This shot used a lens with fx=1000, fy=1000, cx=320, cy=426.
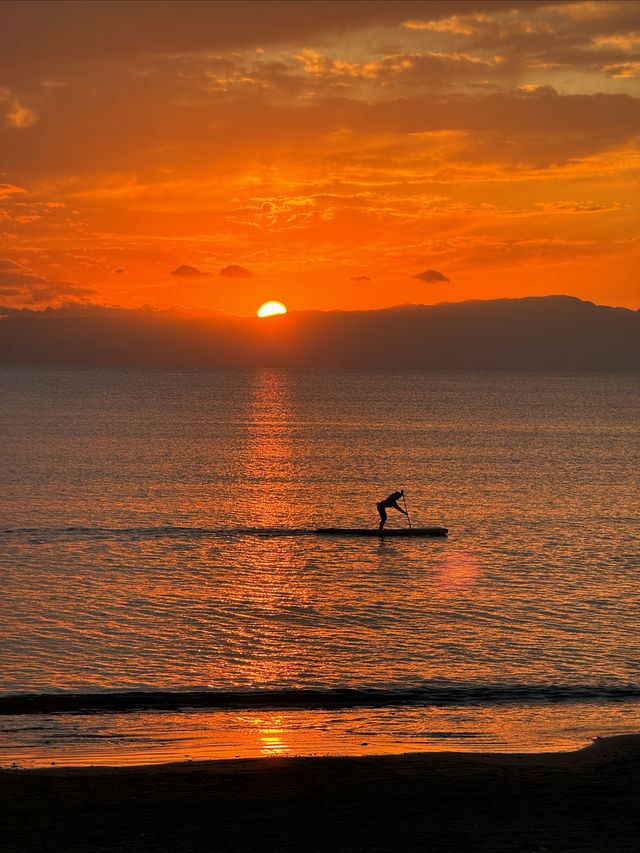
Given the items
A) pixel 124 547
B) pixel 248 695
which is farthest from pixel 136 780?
pixel 124 547

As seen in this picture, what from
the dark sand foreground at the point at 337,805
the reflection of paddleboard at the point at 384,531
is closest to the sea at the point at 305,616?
the reflection of paddleboard at the point at 384,531

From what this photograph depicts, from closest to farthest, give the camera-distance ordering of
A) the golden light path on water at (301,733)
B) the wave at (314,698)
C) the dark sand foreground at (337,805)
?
the dark sand foreground at (337,805) → the golden light path on water at (301,733) → the wave at (314,698)

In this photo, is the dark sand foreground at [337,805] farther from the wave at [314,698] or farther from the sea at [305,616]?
the wave at [314,698]

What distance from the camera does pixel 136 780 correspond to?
18250 millimetres

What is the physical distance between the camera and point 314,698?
84.6ft

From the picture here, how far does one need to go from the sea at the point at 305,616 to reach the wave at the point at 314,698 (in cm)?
8

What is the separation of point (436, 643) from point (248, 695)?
833 cm

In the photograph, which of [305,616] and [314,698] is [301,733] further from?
[305,616]

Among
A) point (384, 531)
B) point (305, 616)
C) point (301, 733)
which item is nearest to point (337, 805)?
point (301, 733)

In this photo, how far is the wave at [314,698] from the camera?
80.5ft

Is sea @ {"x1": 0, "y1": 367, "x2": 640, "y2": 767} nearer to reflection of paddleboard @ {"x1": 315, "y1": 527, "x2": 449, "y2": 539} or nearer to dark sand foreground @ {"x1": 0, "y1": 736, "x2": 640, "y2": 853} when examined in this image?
reflection of paddleboard @ {"x1": 315, "y1": 527, "x2": 449, "y2": 539}

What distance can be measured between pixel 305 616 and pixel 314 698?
10212 millimetres

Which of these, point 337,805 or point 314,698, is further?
point 314,698

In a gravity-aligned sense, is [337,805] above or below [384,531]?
below
